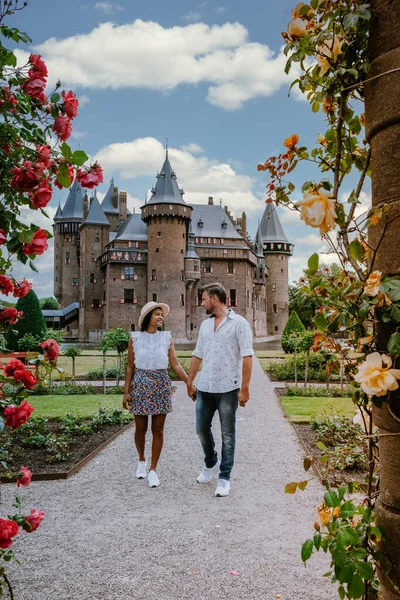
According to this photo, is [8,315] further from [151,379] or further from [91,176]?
[151,379]

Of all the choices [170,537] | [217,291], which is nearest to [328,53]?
[170,537]

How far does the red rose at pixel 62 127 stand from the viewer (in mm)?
2557

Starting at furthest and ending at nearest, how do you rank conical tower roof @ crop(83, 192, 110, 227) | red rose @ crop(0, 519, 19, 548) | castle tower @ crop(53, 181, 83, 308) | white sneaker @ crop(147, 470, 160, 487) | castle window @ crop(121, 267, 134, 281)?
castle tower @ crop(53, 181, 83, 308)
conical tower roof @ crop(83, 192, 110, 227)
castle window @ crop(121, 267, 134, 281)
white sneaker @ crop(147, 470, 160, 487)
red rose @ crop(0, 519, 19, 548)

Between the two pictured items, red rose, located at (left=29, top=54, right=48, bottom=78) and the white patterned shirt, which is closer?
red rose, located at (left=29, top=54, right=48, bottom=78)

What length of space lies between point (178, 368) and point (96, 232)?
2110 inches

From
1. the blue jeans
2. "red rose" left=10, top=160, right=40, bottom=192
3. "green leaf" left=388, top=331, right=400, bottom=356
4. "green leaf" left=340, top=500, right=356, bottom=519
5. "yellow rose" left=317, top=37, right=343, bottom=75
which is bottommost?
the blue jeans

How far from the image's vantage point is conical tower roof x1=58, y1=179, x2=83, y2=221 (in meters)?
64.7

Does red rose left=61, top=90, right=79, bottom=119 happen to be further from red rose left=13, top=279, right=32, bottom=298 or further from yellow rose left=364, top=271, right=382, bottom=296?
yellow rose left=364, top=271, right=382, bottom=296

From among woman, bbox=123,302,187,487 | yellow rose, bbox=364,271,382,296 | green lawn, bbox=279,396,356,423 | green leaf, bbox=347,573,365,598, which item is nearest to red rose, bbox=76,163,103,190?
yellow rose, bbox=364,271,382,296

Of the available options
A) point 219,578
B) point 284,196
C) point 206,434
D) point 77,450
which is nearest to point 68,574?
point 219,578

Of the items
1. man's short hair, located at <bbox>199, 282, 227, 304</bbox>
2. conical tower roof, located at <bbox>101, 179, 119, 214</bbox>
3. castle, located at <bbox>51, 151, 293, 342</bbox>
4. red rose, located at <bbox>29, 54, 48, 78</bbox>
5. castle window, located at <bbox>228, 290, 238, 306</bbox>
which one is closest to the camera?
red rose, located at <bbox>29, 54, 48, 78</bbox>

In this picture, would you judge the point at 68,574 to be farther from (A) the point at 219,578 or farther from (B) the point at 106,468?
(B) the point at 106,468

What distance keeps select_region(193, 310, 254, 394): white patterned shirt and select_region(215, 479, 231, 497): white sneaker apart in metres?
0.88

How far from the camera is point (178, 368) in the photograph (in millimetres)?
6086
